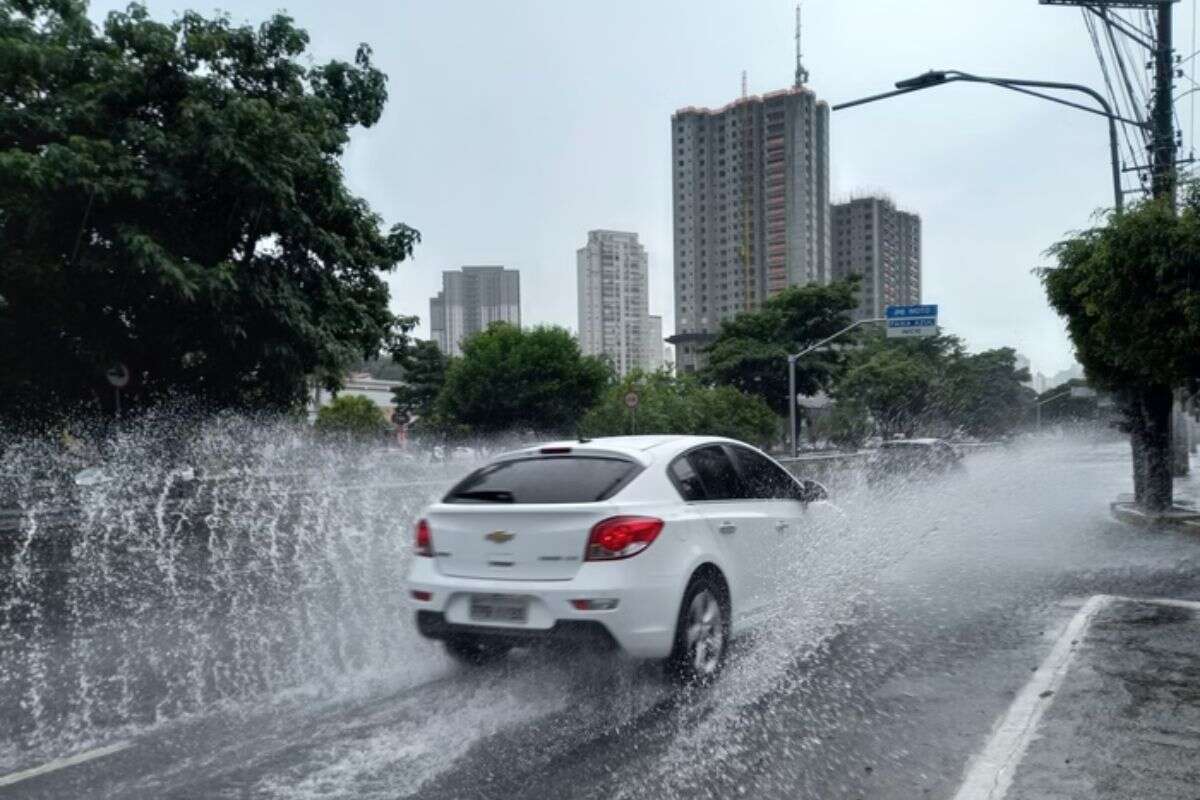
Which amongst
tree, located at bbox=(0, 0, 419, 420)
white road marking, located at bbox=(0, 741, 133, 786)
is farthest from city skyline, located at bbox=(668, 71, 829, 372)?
white road marking, located at bbox=(0, 741, 133, 786)

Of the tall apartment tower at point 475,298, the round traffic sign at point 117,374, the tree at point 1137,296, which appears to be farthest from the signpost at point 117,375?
the tall apartment tower at point 475,298

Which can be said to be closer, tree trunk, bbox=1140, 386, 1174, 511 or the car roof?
the car roof

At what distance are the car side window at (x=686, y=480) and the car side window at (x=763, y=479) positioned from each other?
0.65 metres

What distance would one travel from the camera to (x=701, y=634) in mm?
5699

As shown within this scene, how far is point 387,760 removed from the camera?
453 centimetres

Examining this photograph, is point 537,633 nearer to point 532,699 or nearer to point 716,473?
point 532,699

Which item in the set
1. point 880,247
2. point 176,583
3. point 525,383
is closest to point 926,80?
point 176,583

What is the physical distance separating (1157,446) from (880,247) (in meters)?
81.8

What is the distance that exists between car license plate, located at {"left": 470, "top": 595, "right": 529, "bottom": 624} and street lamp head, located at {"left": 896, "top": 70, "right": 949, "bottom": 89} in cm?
974

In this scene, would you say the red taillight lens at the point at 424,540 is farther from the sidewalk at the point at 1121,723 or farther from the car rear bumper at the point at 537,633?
the sidewalk at the point at 1121,723

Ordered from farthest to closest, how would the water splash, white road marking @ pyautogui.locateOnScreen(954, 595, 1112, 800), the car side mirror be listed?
the car side mirror
the water splash
white road marking @ pyautogui.locateOnScreen(954, 595, 1112, 800)

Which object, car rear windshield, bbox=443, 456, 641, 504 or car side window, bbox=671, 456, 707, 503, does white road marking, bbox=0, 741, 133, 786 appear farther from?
car side window, bbox=671, 456, 707, 503

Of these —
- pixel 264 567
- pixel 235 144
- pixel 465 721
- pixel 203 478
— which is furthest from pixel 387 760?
pixel 203 478

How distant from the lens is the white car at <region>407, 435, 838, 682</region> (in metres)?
5.29
